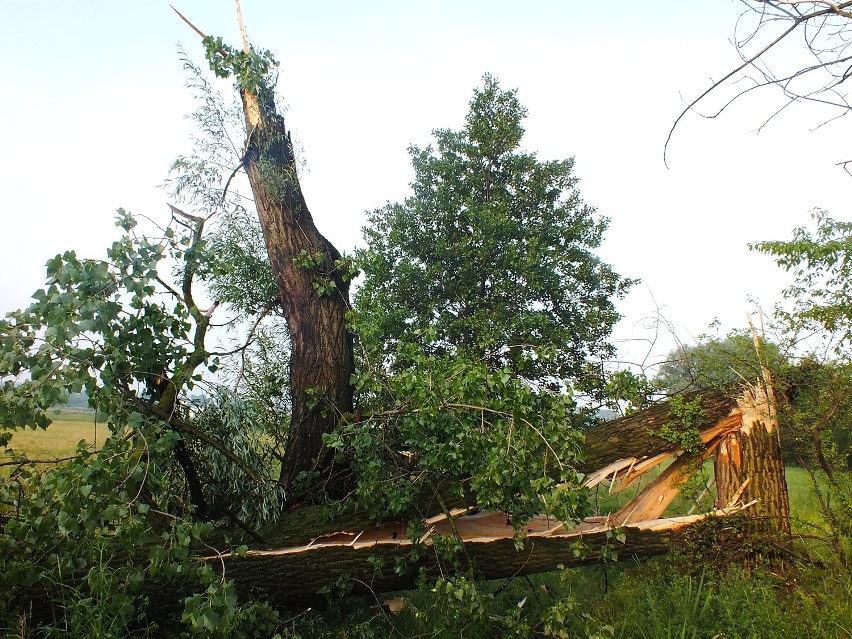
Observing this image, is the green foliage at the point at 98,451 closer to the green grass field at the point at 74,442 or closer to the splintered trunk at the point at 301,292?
the green grass field at the point at 74,442

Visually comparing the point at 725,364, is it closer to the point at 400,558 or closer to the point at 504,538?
the point at 504,538

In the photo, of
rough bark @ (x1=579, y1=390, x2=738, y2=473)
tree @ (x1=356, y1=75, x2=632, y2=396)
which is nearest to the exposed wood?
rough bark @ (x1=579, y1=390, x2=738, y2=473)

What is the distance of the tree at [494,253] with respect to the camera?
11.0 meters

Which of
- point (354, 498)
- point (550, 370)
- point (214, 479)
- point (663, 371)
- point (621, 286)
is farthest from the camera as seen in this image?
point (621, 286)

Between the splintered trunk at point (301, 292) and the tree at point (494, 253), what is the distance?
488 centimetres

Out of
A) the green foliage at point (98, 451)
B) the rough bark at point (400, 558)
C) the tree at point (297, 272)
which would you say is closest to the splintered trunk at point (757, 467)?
the rough bark at point (400, 558)

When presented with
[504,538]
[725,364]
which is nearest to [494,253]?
[725,364]

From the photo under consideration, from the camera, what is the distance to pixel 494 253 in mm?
11758

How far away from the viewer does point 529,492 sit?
13.1 feet

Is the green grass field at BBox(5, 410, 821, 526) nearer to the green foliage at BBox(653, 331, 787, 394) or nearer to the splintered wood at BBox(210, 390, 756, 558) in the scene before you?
the splintered wood at BBox(210, 390, 756, 558)

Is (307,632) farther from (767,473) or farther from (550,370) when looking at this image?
(550,370)

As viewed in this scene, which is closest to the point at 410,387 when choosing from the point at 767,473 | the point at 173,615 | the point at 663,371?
the point at 173,615

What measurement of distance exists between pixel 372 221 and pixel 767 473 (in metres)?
9.53

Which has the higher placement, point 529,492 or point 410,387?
point 410,387
